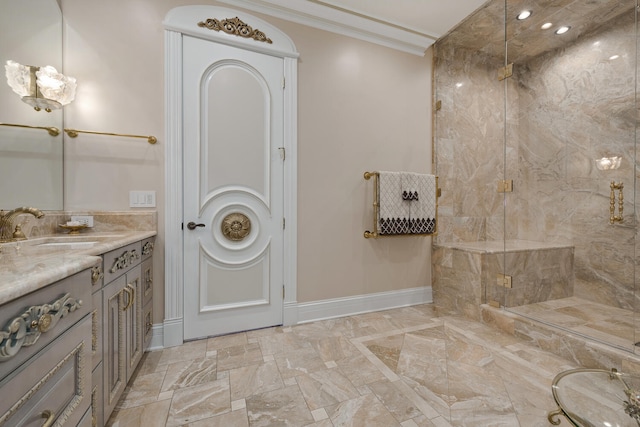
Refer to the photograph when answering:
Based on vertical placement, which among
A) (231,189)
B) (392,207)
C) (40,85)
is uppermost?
(40,85)

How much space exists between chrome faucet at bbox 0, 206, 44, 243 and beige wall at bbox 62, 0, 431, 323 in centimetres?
48

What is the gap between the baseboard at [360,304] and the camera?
2.35 m

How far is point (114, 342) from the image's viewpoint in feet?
4.05

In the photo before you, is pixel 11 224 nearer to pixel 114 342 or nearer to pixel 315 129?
pixel 114 342

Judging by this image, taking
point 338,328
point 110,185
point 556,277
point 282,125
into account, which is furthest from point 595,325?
point 110,185

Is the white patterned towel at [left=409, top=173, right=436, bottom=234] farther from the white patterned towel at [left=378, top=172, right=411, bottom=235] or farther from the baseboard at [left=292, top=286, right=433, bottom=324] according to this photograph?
the baseboard at [left=292, top=286, right=433, bottom=324]

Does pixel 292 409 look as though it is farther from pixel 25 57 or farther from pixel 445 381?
pixel 25 57

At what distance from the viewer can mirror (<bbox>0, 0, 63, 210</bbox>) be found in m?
1.35

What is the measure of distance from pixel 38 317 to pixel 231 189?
1490 mm

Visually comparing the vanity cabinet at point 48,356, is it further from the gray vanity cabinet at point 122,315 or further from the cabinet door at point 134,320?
the cabinet door at point 134,320

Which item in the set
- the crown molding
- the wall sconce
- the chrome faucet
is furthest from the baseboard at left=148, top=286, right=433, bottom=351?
the crown molding

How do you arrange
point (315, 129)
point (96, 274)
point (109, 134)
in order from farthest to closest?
point (315, 129) → point (109, 134) → point (96, 274)

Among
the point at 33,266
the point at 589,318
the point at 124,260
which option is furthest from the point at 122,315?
the point at 589,318

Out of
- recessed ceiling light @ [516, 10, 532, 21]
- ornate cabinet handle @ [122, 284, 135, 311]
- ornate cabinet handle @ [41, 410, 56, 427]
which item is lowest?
ornate cabinet handle @ [41, 410, 56, 427]
